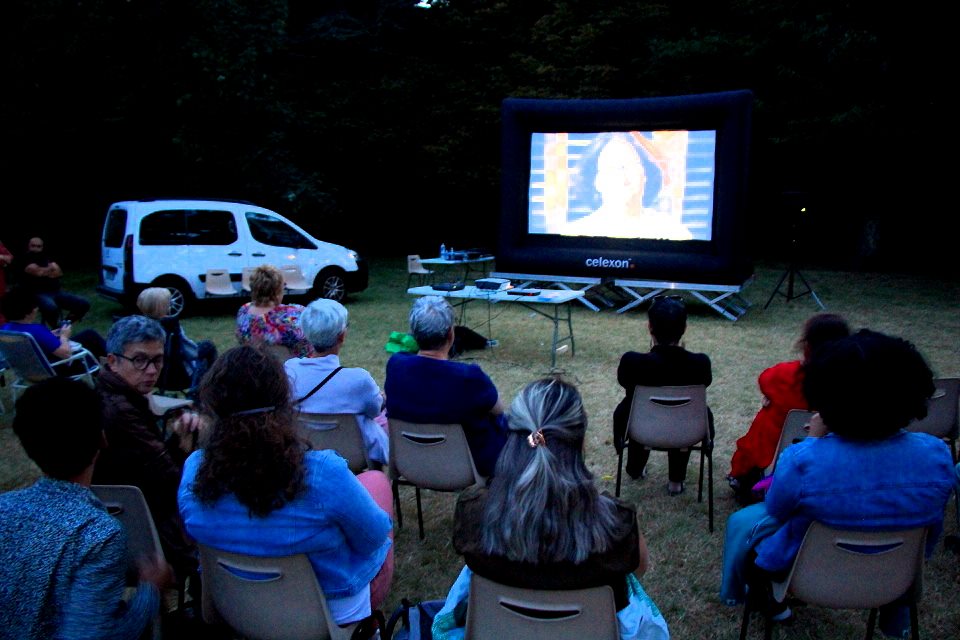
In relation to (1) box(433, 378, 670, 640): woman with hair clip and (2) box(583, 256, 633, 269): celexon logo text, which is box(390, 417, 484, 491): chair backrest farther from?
(2) box(583, 256, 633, 269): celexon logo text

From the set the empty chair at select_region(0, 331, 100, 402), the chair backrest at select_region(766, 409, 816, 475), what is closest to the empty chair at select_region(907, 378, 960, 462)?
the chair backrest at select_region(766, 409, 816, 475)

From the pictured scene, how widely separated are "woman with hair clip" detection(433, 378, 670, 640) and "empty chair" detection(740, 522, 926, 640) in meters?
0.58

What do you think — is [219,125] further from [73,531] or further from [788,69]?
[73,531]

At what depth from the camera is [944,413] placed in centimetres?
331

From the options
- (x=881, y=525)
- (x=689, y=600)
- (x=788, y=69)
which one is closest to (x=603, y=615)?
(x=881, y=525)

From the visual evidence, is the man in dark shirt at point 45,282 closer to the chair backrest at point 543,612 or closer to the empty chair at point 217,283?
the empty chair at point 217,283

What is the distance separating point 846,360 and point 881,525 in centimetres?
47

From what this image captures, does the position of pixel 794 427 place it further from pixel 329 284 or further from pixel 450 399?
pixel 329 284

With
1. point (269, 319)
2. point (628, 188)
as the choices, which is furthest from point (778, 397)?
point (628, 188)

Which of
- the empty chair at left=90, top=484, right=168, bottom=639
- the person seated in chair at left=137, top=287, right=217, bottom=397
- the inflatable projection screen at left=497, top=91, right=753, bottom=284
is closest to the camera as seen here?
the empty chair at left=90, top=484, right=168, bottom=639

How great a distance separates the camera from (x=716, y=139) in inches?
377

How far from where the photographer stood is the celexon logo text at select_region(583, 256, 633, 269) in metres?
10.0

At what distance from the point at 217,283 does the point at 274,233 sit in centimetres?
128

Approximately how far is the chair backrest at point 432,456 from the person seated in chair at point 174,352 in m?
2.09
